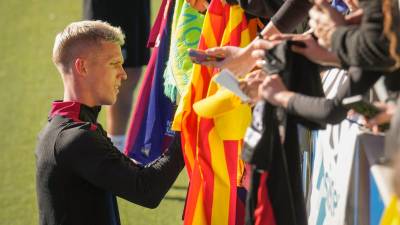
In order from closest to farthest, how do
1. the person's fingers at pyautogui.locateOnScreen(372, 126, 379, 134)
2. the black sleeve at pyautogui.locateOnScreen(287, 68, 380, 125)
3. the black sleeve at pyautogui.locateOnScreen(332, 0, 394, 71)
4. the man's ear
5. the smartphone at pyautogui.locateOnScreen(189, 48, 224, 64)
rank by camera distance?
the black sleeve at pyautogui.locateOnScreen(332, 0, 394, 71) < the black sleeve at pyautogui.locateOnScreen(287, 68, 380, 125) < the person's fingers at pyautogui.locateOnScreen(372, 126, 379, 134) < the smartphone at pyautogui.locateOnScreen(189, 48, 224, 64) < the man's ear

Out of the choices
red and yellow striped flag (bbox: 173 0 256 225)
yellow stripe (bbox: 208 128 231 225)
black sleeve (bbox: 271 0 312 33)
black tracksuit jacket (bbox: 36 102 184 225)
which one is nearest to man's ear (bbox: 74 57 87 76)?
black tracksuit jacket (bbox: 36 102 184 225)

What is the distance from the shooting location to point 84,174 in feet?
8.65

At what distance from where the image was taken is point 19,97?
21.4 ft

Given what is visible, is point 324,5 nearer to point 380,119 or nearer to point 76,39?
point 380,119

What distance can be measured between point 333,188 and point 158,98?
54.1 inches

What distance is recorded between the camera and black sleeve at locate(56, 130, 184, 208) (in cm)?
262

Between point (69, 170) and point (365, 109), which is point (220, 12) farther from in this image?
point (365, 109)

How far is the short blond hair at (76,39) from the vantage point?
286 cm

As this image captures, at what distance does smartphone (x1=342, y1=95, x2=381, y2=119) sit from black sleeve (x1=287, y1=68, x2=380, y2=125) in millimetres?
32

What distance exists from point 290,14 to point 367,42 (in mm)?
630

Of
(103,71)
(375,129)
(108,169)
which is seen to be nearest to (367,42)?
(375,129)

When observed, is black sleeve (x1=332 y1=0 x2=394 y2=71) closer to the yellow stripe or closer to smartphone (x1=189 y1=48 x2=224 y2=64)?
smartphone (x1=189 y1=48 x2=224 y2=64)

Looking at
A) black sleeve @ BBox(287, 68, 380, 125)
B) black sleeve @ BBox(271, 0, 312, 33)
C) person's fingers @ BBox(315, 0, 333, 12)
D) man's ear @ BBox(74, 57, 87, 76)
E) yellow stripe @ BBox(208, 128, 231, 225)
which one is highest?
person's fingers @ BBox(315, 0, 333, 12)

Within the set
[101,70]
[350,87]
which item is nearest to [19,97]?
[101,70]
